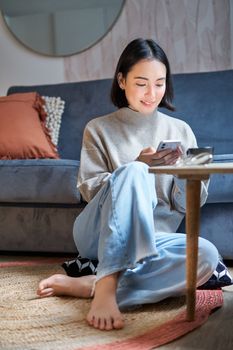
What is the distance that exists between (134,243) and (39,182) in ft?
2.43

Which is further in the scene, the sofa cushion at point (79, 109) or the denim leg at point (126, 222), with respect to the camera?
the sofa cushion at point (79, 109)

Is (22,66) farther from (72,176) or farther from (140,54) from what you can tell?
(140,54)

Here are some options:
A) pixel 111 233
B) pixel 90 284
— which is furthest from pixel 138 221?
pixel 90 284

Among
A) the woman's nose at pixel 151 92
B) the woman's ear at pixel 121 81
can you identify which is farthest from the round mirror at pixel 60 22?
the woman's nose at pixel 151 92

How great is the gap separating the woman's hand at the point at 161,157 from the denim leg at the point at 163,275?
0.24 meters

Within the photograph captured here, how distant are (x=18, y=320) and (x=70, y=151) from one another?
124cm

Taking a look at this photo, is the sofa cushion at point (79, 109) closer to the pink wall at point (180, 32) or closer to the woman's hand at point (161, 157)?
the pink wall at point (180, 32)

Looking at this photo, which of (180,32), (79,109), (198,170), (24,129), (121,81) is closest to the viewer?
(198,170)

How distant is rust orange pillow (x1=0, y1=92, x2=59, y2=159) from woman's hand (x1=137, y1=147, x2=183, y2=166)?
1.09 metres

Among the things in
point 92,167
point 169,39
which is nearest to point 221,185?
point 92,167

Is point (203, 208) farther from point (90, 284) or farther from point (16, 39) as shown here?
point (16, 39)

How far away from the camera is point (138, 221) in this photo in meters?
1.11

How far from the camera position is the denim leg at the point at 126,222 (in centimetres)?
111

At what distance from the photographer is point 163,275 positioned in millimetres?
1232
